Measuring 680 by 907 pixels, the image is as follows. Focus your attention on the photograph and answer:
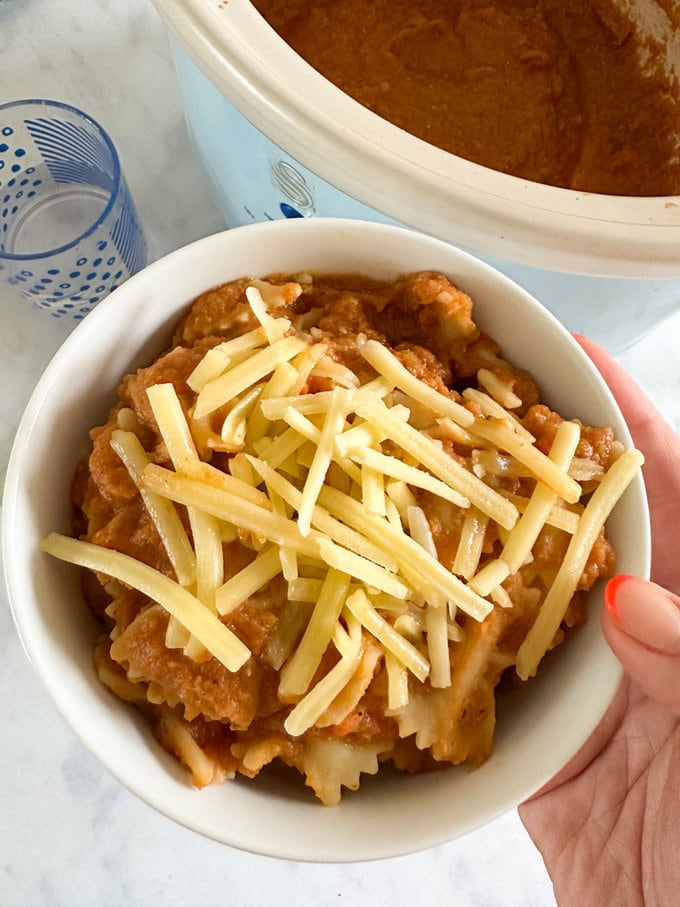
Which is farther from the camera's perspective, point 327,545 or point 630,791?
point 630,791

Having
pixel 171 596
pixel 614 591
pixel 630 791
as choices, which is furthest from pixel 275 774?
pixel 630 791

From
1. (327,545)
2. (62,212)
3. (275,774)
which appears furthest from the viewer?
(62,212)

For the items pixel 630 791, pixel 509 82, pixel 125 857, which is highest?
pixel 509 82

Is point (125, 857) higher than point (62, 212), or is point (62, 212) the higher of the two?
point (62, 212)

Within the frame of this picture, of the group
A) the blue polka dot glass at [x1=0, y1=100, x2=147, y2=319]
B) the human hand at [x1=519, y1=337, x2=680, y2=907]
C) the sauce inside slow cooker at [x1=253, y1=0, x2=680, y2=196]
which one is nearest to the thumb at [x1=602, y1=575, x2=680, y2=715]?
the human hand at [x1=519, y1=337, x2=680, y2=907]

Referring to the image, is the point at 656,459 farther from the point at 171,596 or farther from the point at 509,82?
the point at 171,596

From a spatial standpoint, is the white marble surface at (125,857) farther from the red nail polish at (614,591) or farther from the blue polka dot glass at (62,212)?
the red nail polish at (614,591)

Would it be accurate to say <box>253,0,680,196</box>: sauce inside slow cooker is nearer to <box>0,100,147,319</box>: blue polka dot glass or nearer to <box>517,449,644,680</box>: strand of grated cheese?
<box>0,100,147,319</box>: blue polka dot glass
